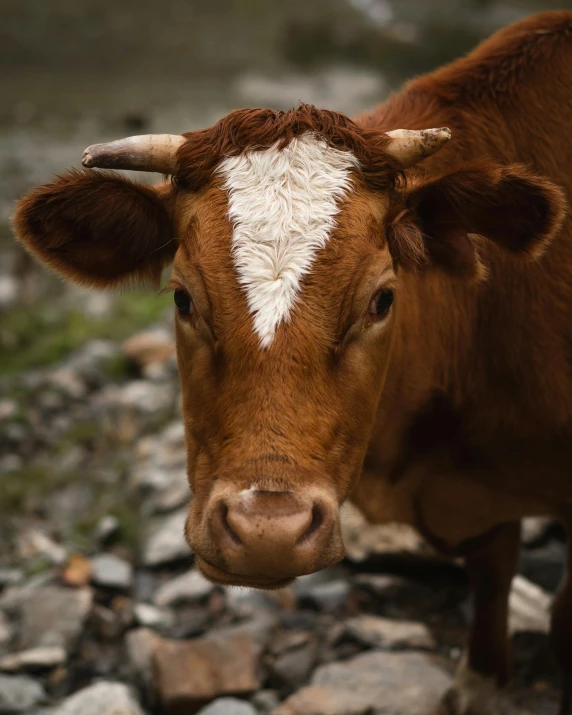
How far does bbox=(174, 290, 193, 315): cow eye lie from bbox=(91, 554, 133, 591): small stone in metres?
2.54

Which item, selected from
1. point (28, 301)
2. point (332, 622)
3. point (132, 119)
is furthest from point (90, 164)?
point (132, 119)

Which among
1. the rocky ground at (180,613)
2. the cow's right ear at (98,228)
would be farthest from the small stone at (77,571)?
the cow's right ear at (98,228)

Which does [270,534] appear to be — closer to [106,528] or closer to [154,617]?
[154,617]

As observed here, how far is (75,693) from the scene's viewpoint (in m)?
4.41

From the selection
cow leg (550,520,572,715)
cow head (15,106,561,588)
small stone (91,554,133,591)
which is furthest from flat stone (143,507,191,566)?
cow head (15,106,561,588)

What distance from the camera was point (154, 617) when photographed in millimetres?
4930

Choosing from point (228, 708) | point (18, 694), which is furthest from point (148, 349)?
point (228, 708)

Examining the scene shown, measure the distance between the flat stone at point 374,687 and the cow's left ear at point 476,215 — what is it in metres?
2.09

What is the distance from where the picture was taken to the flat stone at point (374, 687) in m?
4.21

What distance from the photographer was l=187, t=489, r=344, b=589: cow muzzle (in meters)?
2.61

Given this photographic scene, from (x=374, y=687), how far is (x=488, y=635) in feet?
2.02

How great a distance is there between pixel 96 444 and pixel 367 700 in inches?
128

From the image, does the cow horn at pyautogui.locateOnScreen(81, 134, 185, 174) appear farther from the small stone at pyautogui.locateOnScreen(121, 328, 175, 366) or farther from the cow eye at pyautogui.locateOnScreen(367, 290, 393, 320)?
the small stone at pyautogui.locateOnScreen(121, 328, 175, 366)

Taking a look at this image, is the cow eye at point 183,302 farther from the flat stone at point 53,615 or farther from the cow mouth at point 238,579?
the flat stone at point 53,615
